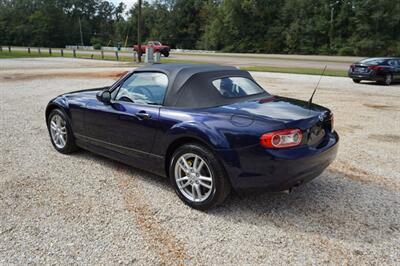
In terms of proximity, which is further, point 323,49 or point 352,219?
point 323,49

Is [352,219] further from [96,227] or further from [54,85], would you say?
[54,85]

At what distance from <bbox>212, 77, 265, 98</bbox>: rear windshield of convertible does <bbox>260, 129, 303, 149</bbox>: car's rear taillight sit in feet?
3.11

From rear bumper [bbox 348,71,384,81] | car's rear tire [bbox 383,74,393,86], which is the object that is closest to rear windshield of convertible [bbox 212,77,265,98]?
rear bumper [bbox 348,71,384,81]

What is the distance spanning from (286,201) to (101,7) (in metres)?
125

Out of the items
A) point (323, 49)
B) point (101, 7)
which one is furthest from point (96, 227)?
point (101, 7)

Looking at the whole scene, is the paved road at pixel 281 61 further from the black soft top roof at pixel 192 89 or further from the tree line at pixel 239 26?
the black soft top roof at pixel 192 89

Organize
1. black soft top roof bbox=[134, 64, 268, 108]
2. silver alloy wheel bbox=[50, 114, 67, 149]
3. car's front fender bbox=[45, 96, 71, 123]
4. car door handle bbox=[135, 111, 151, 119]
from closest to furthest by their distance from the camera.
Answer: black soft top roof bbox=[134, 64, 268, 108], car door handle bbox=[135, 111, 151, 119], car's front fender bbox=[45, 96, 71, 123], silver alloy wheel bbox=[50, 114, 67, 149]

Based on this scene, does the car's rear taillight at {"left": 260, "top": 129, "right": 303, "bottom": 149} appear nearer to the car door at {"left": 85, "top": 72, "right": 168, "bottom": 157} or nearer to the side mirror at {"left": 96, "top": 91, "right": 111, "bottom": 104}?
the car door at {"left": 85, "top": 72, "right": 168, "bottom": 157}

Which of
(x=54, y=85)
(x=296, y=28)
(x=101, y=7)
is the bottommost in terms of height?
(x=54, y=85)

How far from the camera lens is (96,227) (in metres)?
3.23

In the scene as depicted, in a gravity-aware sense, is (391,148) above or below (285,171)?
below

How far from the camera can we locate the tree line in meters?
49.5

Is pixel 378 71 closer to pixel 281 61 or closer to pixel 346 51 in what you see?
pixel 281 61

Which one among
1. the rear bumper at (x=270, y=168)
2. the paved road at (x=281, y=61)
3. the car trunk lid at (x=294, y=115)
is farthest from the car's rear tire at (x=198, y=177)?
the paved road at (x=281, y=61)
